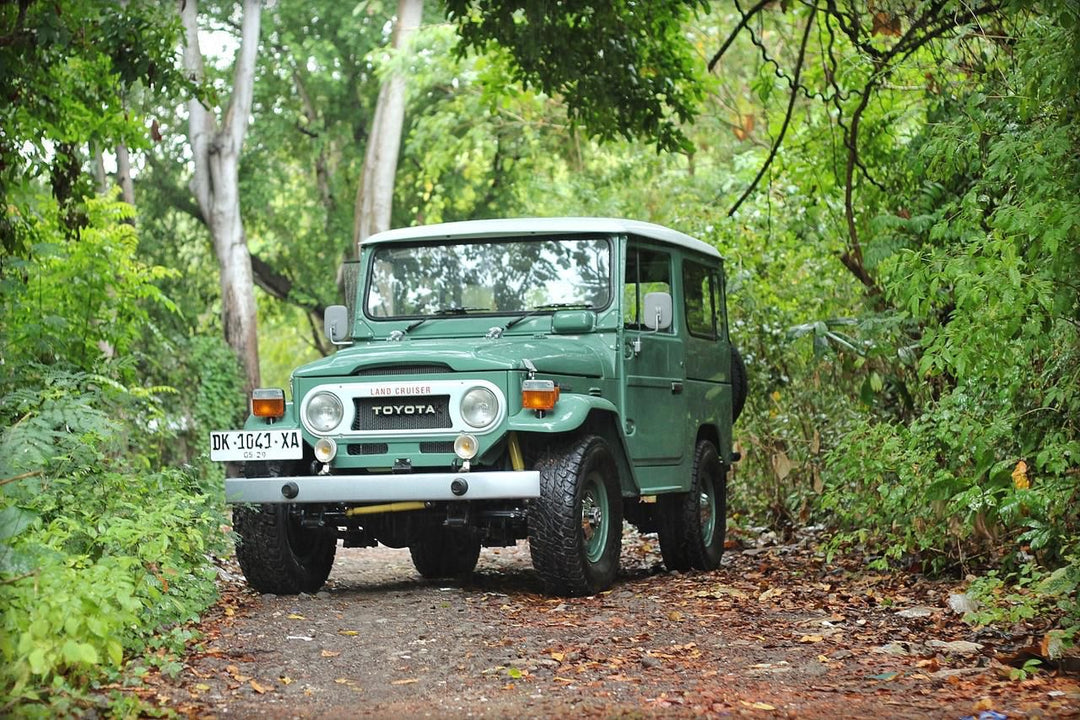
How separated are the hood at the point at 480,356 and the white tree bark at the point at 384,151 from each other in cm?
1610

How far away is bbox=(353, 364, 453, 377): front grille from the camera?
845 centimetres

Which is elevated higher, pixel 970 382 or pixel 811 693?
pixel 970 382

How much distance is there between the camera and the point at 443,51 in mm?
25469

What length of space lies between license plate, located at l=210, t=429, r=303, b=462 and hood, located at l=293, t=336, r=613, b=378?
1.29ft

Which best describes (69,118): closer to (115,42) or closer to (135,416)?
(115,42)

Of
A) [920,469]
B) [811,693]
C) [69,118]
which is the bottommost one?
[811,693]

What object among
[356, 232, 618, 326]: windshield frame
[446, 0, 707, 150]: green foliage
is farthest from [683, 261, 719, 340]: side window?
[446, 0, 707, 150]: green foliage

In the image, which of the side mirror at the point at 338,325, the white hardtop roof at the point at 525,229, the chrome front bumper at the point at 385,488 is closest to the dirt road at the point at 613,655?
the chrome front bumper at the point at 385,488

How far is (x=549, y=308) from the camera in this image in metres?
9.49

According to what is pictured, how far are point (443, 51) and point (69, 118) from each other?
1464cm

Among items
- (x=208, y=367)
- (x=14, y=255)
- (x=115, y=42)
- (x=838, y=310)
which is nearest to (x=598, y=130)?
(x=838, y=310)

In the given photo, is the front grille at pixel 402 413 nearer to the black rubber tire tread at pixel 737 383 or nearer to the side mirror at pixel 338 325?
the side mirror at pixel 338 325

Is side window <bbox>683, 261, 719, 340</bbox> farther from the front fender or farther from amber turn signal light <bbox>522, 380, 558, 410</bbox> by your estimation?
amber turn signal light <bbox>522, 380, 558, 410</bbox>

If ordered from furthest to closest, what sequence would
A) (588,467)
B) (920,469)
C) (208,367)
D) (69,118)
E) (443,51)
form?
(443,51) → (208,367) → (69,118) → (920,469) → (588,467)
